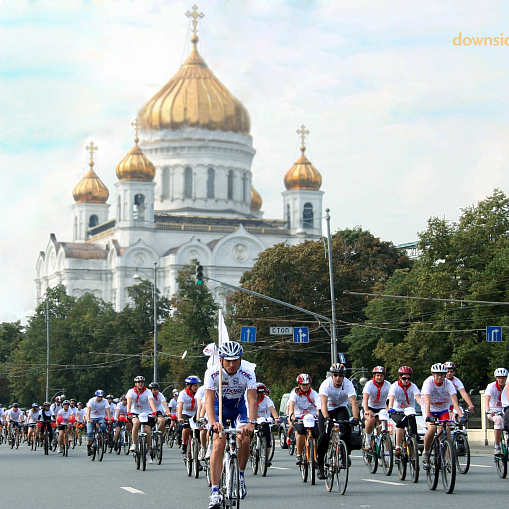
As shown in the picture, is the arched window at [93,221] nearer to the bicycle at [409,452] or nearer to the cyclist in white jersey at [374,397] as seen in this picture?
the cyclist in white jersey at [374,397]

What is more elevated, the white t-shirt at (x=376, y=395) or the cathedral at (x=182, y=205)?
the cathedral at (x=182, y=205)

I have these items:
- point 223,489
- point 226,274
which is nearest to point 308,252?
point 223,489

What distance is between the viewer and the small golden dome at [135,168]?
100 meters

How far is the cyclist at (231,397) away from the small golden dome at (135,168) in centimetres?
8974

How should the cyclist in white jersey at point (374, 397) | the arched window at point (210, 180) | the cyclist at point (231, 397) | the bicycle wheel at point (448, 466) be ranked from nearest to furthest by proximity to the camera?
the cyclist at point (231, 397) → the bicycle wheel at point (448, 466) → the cyclist in white jersey at point (374, 397) → the arched window at point (210, 180)

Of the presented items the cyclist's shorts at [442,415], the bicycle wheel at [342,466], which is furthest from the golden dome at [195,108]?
the bicycle wheel at [342,466]

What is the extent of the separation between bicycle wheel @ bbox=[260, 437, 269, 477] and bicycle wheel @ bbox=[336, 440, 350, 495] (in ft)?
13.1

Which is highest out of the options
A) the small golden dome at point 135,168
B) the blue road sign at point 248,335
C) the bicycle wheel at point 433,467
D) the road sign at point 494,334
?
the small golden dome at point 135,168

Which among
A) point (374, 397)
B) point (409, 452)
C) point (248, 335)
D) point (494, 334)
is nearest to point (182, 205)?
point (248, 335)

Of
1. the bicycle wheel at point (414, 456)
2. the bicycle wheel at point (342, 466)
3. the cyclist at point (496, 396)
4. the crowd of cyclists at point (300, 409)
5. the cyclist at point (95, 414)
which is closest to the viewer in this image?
the crowd of cyclists at point (300, 409)

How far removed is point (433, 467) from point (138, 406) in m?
7.03

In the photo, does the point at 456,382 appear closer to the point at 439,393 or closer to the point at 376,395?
the point at 439,393

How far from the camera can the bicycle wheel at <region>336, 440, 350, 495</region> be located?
1359cm

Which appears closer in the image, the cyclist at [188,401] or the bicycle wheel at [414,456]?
the bicycle wheel at [414,456]
